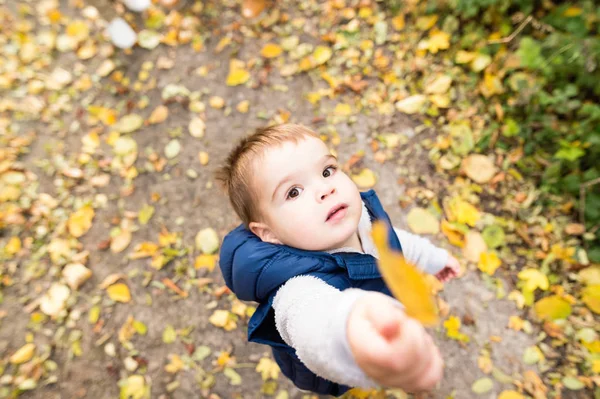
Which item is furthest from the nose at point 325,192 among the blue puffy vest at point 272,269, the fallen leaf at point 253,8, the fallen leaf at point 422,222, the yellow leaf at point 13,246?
the fallen leaf at point 253,8

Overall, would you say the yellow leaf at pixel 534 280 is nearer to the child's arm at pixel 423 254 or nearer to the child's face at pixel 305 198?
the child's arm at pixel 423 254

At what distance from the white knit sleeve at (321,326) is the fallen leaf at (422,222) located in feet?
4.62

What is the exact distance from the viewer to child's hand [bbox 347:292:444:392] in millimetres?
579

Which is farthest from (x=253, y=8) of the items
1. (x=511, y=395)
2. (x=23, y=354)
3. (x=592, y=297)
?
(x=511, y=395)

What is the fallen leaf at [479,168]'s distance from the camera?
2352 millimetres

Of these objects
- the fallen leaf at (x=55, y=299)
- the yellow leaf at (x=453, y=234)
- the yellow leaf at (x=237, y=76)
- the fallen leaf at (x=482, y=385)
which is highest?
the yellow leaf at (x=237, y=76)

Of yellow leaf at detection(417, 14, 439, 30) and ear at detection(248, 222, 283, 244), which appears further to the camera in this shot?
yellow leaf at detection(417, 14, 439, 30)

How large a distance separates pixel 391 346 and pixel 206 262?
200cm

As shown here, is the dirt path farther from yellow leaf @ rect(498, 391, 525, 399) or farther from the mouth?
the mouth

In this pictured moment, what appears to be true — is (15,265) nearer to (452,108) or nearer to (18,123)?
(18,123)

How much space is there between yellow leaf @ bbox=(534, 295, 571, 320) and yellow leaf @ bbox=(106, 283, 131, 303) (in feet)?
7.58

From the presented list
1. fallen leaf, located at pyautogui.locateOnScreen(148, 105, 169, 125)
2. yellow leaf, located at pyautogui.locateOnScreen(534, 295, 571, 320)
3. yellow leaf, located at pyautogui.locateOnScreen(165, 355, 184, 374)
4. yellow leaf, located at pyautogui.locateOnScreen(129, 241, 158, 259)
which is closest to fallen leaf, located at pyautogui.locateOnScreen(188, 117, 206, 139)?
fallen leaf, located at pyautogui.locateOnScreen(148, 105, 169, 125)

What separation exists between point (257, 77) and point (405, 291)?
109 inches

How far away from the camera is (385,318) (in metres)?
0.59
